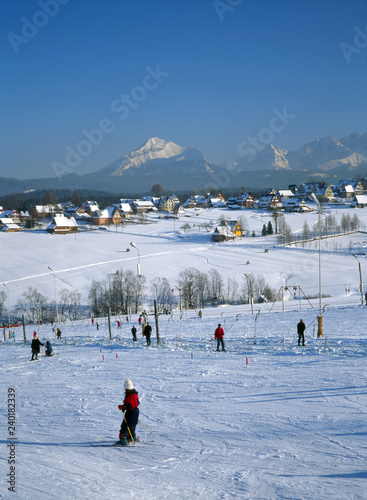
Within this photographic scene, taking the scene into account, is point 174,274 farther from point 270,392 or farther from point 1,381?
point 270,392

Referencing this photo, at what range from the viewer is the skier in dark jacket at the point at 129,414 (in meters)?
8.24

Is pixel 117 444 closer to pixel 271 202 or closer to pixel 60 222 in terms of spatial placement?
pixel 60 222

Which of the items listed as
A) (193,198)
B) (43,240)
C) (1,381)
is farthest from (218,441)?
(193,198)

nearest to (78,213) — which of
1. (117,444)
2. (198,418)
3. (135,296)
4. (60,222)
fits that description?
(60,222)

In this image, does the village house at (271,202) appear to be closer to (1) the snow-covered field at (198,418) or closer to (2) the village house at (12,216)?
(2) the village house at (12,216)

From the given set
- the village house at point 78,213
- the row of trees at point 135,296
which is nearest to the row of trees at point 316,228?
the row of trees at point 135,296

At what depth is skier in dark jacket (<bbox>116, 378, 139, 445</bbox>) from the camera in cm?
824

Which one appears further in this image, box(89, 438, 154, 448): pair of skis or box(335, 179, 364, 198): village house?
box(335, 179, 364, 198): village house

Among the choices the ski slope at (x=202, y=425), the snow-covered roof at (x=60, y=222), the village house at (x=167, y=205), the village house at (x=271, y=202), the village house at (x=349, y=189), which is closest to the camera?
the ski slope at (x=202, y=425)

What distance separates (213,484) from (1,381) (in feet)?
40.8

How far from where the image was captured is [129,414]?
8.24 metres

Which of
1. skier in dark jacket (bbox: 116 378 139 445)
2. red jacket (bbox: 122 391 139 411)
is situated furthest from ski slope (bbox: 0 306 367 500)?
red jacket (bbox: 122 391 139 411)

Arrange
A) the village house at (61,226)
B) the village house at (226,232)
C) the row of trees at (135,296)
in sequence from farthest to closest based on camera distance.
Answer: the village house at (61,226)
the village house at (226,232)
the row of trees at (135,296)

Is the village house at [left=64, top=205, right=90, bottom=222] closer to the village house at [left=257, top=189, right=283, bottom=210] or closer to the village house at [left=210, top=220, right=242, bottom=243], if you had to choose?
the village house at [left=210, top=220, right=242, bottom=243]
